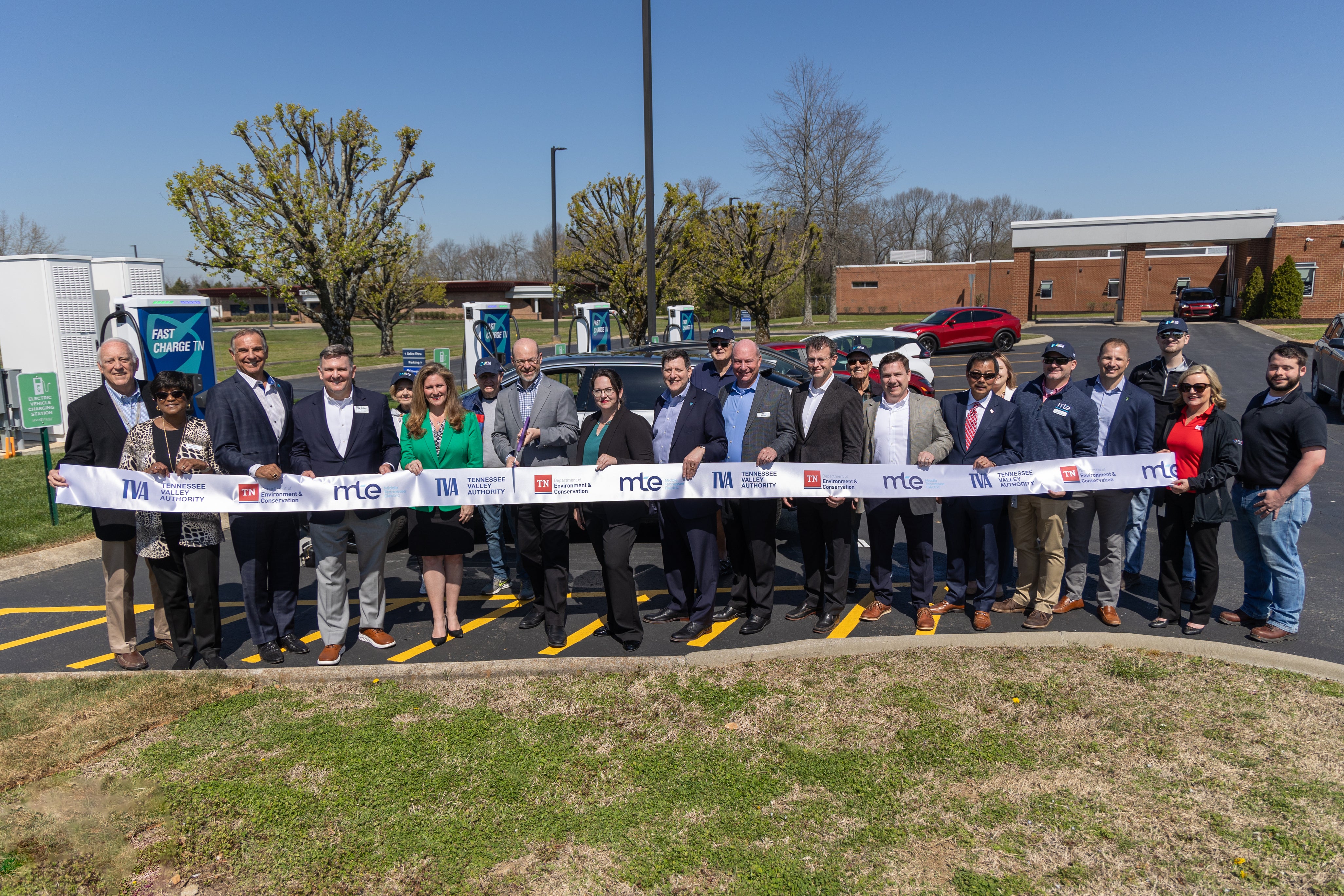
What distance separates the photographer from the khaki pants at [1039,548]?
5625 mm

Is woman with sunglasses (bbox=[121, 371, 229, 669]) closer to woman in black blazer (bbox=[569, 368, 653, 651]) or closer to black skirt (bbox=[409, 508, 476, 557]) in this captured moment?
black skirt (bbox=[409, 508, 476, 557])

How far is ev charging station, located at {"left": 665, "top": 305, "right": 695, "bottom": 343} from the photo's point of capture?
23.3 meters

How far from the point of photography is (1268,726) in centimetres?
430

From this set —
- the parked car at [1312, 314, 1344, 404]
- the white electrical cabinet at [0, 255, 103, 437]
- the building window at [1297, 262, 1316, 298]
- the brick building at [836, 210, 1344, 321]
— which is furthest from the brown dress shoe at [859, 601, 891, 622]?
the building window at [1297, 262, 1316, 298]

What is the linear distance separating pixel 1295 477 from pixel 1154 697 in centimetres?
165

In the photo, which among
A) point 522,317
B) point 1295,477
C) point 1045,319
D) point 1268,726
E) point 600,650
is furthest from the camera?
point 522,317

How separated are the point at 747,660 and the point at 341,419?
9.83 feet

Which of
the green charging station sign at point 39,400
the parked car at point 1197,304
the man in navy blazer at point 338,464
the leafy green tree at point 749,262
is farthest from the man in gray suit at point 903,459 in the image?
Answer: the parked car at point 1197,304

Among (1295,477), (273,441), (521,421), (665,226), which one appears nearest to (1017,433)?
(1295,477)

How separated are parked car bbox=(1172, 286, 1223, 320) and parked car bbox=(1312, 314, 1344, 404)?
90.4 feet

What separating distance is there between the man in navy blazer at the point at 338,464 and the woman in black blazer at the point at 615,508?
129cm

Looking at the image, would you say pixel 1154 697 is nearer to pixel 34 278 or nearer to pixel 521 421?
pixel 521 421

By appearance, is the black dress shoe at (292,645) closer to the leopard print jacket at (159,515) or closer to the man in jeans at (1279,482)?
the leopard print jacket at (159,515)

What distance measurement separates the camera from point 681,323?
25.0m
